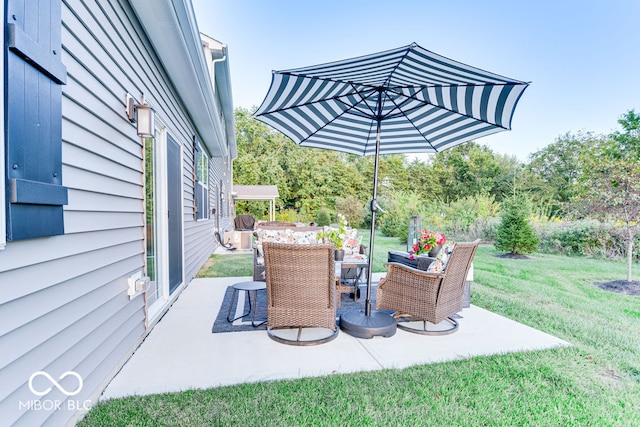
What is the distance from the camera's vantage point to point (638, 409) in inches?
84.6

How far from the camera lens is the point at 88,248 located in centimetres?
204

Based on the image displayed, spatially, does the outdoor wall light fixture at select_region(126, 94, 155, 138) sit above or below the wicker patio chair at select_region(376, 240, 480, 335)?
above

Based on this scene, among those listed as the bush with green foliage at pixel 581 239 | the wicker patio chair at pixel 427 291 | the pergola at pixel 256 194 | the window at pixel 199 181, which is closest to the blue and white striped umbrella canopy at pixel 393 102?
the wicker patio chair at pixel 427 291

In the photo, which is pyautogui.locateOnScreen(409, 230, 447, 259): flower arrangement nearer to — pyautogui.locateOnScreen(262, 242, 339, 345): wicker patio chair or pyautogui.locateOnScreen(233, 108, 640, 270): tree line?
pyautogui.locateOnScreen(262, 242, 339, 345): wicker patio chair

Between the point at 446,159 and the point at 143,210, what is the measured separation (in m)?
30.1

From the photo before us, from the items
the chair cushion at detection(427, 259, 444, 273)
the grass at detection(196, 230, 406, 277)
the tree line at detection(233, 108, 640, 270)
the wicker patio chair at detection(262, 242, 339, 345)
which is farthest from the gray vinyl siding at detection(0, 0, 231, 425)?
the tree line at detection(233, 108, 640, 270)

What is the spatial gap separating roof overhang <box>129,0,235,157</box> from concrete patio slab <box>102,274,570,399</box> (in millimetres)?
2404

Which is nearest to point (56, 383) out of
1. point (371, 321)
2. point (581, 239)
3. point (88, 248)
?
point (88, 248)

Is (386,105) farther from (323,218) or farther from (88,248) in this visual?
(323,218)

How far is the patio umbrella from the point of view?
2588mm

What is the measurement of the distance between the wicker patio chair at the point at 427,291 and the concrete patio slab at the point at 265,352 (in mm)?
212

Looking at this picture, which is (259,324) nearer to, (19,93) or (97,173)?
(97,173)

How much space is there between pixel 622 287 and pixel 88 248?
25.3 feet

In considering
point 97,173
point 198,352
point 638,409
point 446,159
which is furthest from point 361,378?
point 446,159
